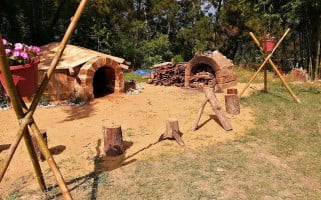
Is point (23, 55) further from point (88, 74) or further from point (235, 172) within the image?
point (88, 74)

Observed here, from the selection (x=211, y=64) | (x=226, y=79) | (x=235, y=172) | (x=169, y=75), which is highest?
(x=211, y=64)

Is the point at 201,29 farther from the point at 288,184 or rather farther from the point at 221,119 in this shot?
the point at 288,184

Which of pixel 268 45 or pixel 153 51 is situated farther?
pixel 153 51

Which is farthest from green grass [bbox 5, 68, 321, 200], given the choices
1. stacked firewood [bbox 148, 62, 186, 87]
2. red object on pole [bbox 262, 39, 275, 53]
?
stacked firewood [bbox 148, 62, 186, 87]

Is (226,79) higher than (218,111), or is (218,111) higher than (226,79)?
(226,79)

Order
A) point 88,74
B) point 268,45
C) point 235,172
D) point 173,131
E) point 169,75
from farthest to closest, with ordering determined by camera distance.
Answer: point 169,75, point 88,74, point 268,45, point 173,131, point 235,172

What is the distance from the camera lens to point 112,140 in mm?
6570

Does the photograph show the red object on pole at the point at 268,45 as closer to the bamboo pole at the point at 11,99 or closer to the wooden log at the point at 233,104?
the wooden log at the point at 233,104

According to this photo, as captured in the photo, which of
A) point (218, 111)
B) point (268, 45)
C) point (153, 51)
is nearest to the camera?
point (218, 111)

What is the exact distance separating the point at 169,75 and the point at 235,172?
8237 mm

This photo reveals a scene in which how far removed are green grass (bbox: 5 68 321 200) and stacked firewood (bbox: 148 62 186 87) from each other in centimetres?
572

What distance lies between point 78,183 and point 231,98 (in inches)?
189

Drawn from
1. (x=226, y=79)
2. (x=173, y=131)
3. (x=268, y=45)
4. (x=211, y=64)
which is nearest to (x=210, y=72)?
(x=211, y=64)

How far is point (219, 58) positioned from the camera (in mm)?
12422
